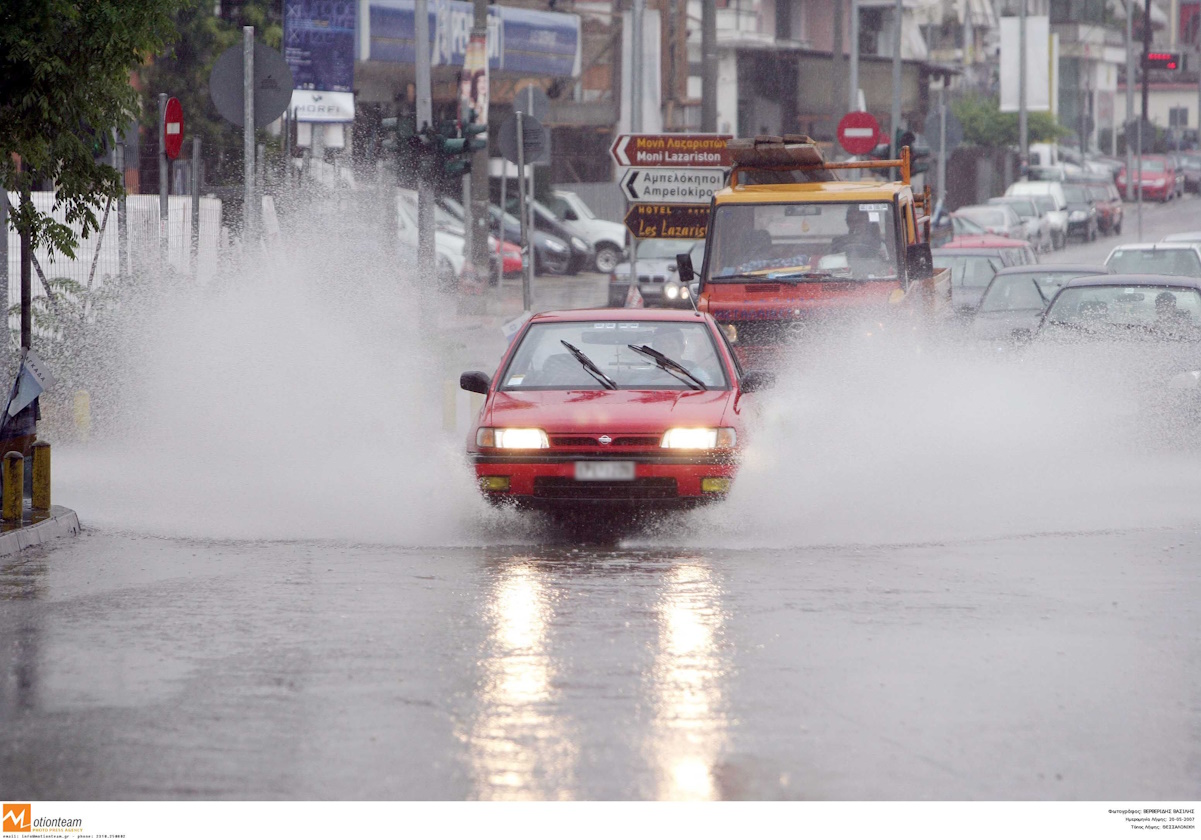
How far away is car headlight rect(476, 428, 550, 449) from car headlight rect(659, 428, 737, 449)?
2.28ft

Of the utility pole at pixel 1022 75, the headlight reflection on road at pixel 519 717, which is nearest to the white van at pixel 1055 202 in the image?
the utility pole at pixel 1022 75

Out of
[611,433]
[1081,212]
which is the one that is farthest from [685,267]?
[1081,212]

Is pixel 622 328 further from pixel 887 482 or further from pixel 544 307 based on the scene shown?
Result: pixel 544 307

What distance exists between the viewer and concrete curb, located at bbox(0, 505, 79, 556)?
35.6ft

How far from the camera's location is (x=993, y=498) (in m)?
13.0

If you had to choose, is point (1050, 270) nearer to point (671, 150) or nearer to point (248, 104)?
point (671, 150)

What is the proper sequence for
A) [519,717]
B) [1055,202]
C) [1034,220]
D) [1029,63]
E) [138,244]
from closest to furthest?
[519,717] < [138,244] < [1034,220] < [1055,202] < [1029,63]

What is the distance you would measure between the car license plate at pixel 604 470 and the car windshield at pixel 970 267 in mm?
14799

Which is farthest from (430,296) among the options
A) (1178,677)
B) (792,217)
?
(1178,677)

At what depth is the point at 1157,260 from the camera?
24.2 meters

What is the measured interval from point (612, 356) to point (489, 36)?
2910 centimetres

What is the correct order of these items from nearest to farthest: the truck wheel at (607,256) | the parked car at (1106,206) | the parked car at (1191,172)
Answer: the truck wheel at (607,256), the parked car at (1106,206), the parked car at (1191,172)

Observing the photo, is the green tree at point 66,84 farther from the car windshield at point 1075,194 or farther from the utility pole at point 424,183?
the car windshield at point 1075,194

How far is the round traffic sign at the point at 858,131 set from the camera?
112 feet
